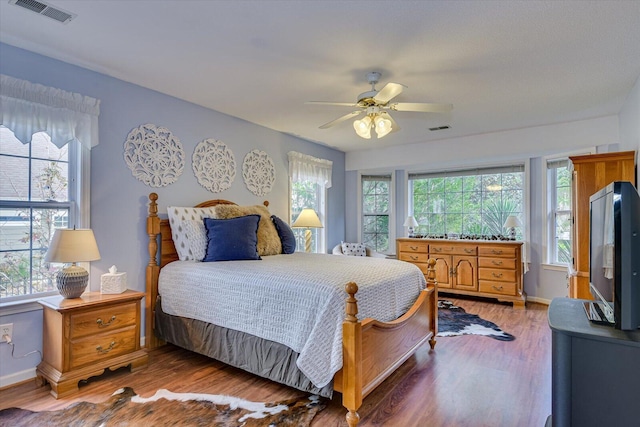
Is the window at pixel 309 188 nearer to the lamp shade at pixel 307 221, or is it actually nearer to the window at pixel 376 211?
the lamp shade at pixel 307 221

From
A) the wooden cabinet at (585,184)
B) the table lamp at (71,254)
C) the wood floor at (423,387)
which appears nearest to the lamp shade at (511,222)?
the wooden cabinet at (585,184)

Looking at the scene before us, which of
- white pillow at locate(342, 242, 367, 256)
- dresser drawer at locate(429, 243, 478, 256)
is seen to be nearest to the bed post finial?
dresser drawer at locate(429, 243, 478, 256)

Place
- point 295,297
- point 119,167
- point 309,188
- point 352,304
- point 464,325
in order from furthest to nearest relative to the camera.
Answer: point 309,188, point 464,325, point 119,167, point 295,297, point 352,304

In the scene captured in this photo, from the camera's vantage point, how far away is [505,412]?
2.04m

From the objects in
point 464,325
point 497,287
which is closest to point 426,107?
point 464,325

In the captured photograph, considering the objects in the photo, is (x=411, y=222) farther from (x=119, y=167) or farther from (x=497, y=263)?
(x=119, y=167)

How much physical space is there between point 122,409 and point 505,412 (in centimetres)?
234

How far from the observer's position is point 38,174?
2531 mm

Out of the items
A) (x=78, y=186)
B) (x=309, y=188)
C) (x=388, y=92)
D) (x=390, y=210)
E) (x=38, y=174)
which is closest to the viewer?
(x=388, y=92)

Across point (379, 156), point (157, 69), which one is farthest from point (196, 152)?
point (379, 156)

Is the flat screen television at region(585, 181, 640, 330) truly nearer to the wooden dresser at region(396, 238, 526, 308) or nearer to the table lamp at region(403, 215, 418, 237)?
the wooden dresser at region(396, 238, 526, 308)

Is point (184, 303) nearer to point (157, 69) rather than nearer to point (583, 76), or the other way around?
point (157, 69)

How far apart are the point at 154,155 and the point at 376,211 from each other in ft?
12.5

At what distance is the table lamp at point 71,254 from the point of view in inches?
89.1
